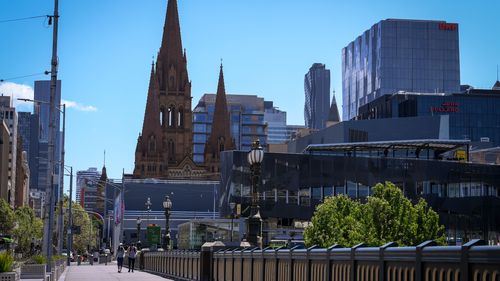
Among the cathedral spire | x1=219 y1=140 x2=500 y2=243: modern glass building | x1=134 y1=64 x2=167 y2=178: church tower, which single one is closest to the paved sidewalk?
x1=219 y1=140 x2=500 y2=243: modern glass building

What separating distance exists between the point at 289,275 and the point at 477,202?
88.2 m

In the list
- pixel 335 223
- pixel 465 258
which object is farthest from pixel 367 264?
pixel 335 223

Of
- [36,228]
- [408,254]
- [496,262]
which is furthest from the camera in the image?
[36,228]

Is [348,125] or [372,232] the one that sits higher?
[348,125]

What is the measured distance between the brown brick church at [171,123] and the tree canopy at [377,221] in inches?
4846

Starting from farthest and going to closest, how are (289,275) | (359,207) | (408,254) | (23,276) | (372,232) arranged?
(359,207)
(372,232)
(23,276)
(289,275)
(408,254)

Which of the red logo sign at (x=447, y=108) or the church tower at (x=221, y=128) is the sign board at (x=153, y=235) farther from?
the church tower at (x=221, y=128)

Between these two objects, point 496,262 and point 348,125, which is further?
point 348,125

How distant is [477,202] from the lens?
4008 inches

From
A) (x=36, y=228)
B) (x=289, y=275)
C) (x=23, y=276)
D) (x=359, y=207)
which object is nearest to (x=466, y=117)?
(x=36, y=228)

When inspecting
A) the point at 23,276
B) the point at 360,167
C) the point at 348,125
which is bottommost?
the point at 23,276

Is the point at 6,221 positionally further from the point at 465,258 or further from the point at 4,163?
the point at 465,258

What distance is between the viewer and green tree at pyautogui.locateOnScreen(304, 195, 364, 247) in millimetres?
64062

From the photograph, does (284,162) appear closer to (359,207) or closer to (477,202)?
(477,202)
